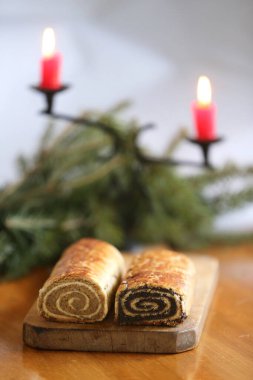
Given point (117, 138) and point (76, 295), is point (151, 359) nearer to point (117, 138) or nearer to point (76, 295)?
point (76, 295)

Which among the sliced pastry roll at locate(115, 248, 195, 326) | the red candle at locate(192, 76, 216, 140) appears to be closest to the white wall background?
the red candle at locate(192, 76, 216, 140)

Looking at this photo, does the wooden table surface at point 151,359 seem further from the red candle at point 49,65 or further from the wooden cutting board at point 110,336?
the red candle at point 49,65

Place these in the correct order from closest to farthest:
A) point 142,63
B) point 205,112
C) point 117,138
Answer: point 205,112 → point 117,138 → point 142,63

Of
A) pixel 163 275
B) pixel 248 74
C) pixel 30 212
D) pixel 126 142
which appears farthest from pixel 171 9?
pixel 163 275

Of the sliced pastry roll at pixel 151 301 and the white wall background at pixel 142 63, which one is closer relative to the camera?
the sliced pastry roll at pixel 151 301

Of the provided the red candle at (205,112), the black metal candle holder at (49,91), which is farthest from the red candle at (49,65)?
the red candle at (205,112)

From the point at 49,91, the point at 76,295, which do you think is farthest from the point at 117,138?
the point at 76,295
